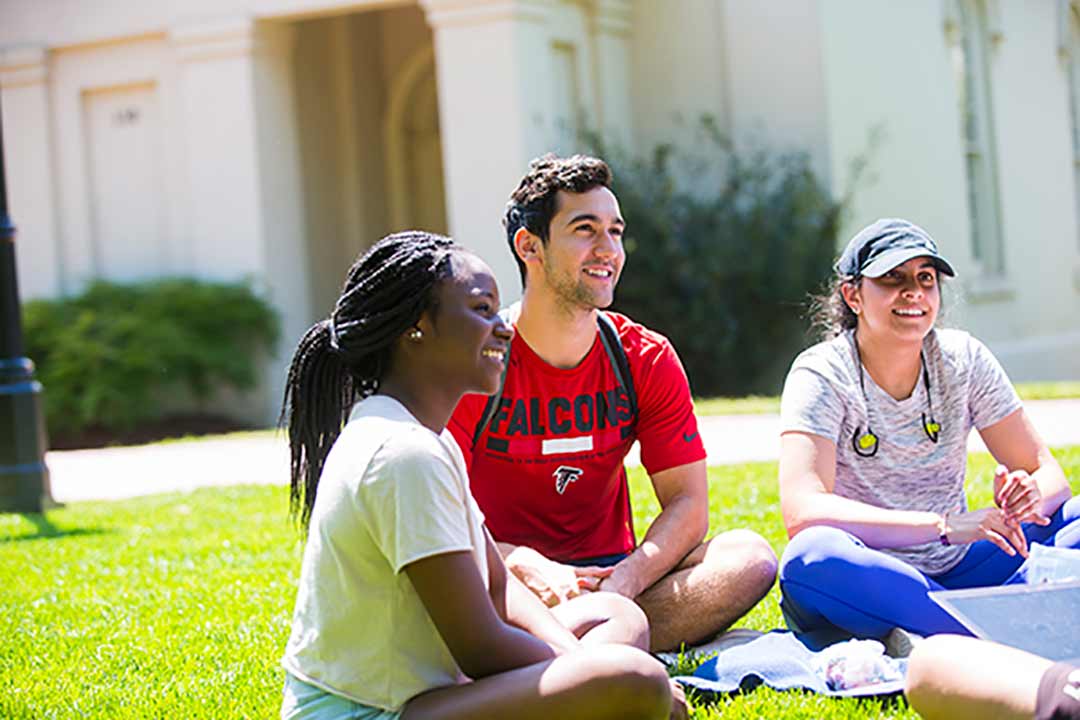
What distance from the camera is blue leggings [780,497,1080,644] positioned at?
398 centimetres

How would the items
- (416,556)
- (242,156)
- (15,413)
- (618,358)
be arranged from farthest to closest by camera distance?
(242,156) < (15,413) < (618,358) < (416,556)

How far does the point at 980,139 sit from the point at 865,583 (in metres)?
14.9

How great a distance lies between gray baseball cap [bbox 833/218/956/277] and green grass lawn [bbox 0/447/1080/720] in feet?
Result: 4.02

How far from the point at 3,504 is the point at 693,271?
6.86m

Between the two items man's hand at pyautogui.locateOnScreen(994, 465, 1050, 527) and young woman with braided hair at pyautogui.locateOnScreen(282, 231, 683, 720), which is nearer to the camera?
young woman with braided hair at pyautogui.locateOnScreen(282, 231, 683, 720)

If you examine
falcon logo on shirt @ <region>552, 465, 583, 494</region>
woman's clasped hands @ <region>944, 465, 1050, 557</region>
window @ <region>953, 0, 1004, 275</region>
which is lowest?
woman's clasped hands @ <region>944, 465, 1050, 557</region>

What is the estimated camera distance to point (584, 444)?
4293mm

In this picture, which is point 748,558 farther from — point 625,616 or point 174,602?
point 174,602

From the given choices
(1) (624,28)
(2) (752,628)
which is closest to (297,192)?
(1) (624,28)

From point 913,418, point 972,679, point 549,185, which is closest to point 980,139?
point 913,418

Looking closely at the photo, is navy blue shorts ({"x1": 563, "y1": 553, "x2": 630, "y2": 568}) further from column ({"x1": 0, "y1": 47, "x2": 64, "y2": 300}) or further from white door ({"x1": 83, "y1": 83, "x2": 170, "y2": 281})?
column ({"x1": 0, "y1": 47, "x2": 64, "y2": 300})

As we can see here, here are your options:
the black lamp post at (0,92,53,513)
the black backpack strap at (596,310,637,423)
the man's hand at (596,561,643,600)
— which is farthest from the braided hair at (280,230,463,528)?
the black lamp post at (0,92,53,513)

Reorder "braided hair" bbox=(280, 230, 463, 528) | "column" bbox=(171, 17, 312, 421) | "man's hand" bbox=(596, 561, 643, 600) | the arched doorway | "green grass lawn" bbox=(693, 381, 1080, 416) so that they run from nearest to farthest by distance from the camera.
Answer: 1. "braided hair" bbox=(280, 230, 463, 528)
2. "man's hand" bbox=(596, 561, 643, 600)
3. "green grass lawn" bbox=(693, 381, 1080, 416)
4. "column" bbox=(171, 17, 312, 421)
5. the arched doorway

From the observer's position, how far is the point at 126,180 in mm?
15117
